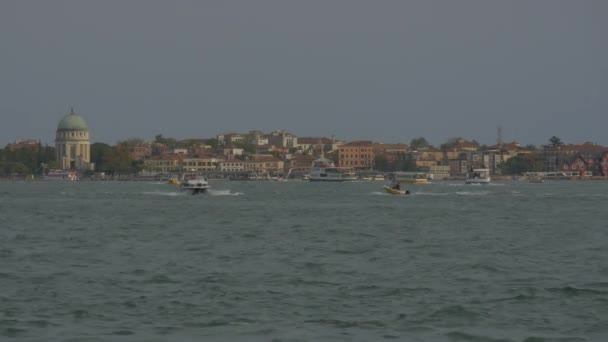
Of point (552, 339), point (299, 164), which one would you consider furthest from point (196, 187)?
point (299, 164)

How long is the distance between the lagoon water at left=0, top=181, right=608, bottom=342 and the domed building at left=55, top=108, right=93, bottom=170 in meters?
158

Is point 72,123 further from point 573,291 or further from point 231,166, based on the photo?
point 573,291

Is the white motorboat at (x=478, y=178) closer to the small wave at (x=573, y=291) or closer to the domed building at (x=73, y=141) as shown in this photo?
the domed building at (x=73, y=141)

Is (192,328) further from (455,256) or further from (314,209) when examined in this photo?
(314,209)

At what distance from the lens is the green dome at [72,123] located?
194m

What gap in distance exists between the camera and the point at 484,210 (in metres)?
49.3

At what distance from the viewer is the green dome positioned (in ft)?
636

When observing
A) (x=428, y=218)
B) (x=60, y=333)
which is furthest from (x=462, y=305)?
(x=428, y=218)

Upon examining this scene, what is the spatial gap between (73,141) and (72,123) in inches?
114

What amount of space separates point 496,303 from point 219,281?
15.7 ft

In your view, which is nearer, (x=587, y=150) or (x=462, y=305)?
(x=462, y=305)

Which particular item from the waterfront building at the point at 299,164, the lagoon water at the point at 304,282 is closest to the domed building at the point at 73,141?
the waterfront building at the point at 299,164

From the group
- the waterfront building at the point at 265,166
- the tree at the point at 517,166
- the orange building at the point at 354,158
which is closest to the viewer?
the waterfront building at the point at 265,166

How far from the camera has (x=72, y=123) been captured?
19450cm
